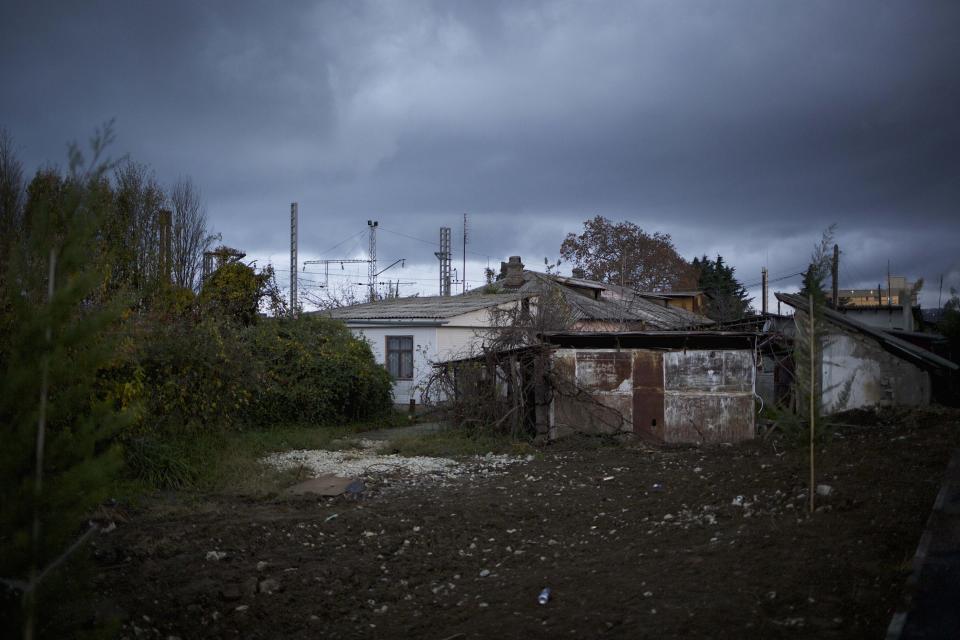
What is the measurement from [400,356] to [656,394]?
11.1 meters

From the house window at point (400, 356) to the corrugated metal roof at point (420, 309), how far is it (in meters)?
0.78

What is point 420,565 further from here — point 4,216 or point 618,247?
point 618,247

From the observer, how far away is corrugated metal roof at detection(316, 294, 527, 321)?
2277cm

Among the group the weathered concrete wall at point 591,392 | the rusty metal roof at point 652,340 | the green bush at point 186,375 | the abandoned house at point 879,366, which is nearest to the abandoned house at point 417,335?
the rusty metal roof at point 652,340

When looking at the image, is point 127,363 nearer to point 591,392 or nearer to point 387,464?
point 387,464

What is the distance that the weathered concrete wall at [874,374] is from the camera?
14.3 metres

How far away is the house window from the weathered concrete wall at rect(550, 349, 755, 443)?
31.4 ft

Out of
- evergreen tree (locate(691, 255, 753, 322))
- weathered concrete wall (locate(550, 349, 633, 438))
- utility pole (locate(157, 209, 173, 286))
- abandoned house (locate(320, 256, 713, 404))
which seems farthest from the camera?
evergreen tree (locate(691, 255, 753, 322))

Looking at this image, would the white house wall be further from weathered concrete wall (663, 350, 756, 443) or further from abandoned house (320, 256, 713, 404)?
weathered concrete wall (663, 350, 756, 443)

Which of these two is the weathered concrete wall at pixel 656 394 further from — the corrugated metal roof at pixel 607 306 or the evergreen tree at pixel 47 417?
the evergreen tree at pixel 47 417

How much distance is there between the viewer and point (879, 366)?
14625 mm

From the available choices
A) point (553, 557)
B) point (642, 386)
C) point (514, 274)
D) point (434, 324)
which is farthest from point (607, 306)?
point (553, 557)

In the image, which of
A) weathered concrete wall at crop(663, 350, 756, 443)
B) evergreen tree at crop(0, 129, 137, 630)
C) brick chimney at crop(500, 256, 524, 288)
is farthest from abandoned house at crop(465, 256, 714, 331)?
evergreen tree at crop(0, 129, 137, 630)

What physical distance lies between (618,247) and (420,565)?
1519 inches
